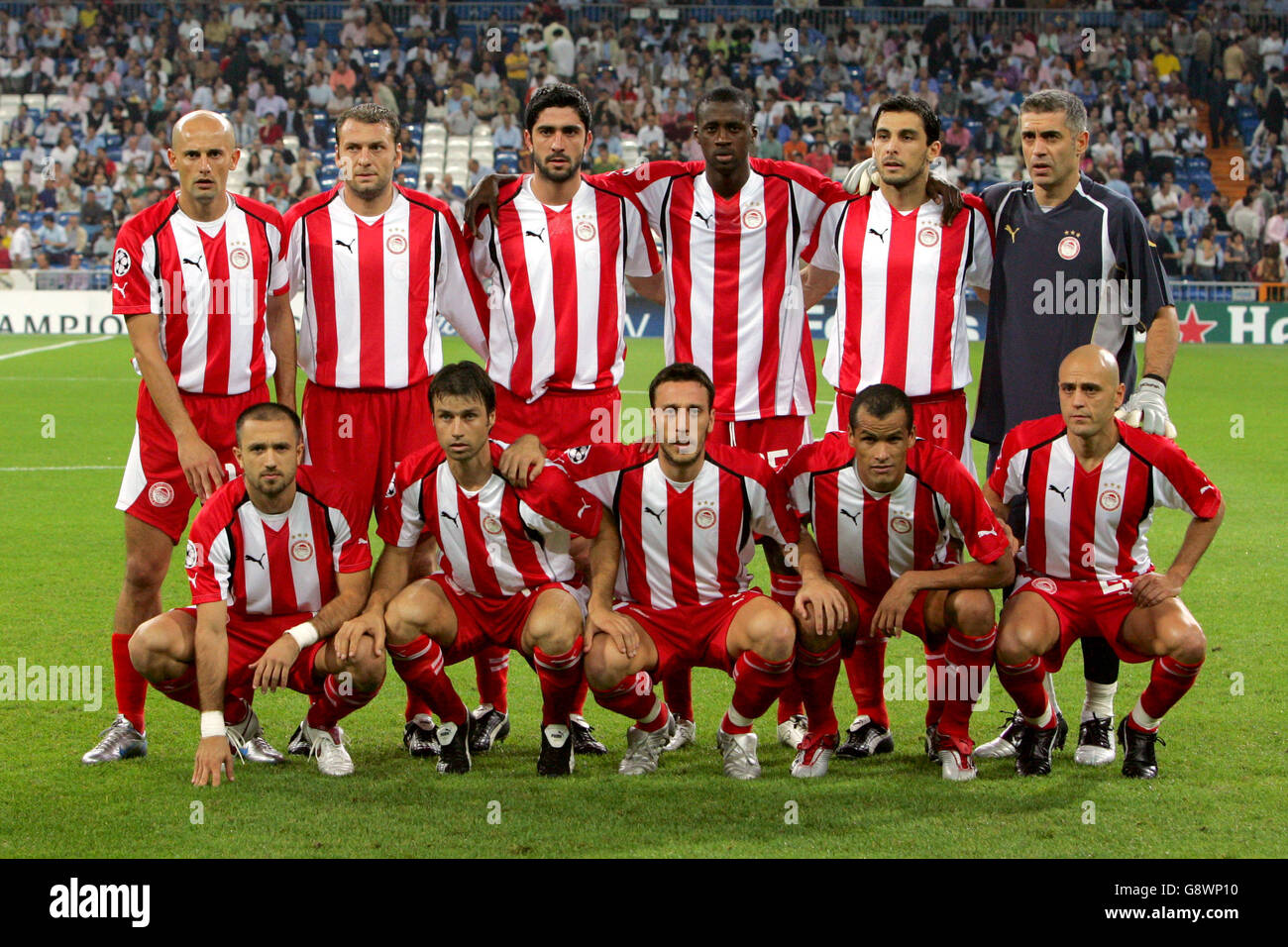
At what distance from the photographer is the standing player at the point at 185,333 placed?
187 inches

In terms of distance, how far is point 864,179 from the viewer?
5.05m

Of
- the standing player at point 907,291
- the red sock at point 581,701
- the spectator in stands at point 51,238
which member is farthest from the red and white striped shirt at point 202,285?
the spectator in stands at point 51,238

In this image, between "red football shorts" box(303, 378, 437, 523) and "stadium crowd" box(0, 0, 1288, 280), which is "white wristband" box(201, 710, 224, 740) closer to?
"red football shorts" box(303, 378, 437, 523)

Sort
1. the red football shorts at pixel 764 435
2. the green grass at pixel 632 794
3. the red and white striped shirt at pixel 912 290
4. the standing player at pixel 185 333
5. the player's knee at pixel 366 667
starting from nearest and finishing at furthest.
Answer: the green grass at pixel 632 794
the player's knee at pixel 366 667
the standing player at pixel 185 333
the red and white striped shirt at pixel 912 290
the red football shorts at pixel 764 435

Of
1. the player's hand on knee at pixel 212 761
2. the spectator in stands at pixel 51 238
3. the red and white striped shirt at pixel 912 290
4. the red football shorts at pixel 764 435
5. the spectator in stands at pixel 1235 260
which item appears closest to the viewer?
the player's hand on knee at pixel 212 761

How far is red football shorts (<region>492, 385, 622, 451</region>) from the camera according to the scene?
16.6 feet

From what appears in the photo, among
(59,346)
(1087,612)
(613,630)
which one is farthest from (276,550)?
(59,346)

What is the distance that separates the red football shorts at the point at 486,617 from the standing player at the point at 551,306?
10.6 inches

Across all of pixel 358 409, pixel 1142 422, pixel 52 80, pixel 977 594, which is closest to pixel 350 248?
pixel 358 409

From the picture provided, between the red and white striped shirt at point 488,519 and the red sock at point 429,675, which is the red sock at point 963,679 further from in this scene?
the red sock at point 429,675

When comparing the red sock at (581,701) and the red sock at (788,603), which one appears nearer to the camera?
the red sock at (788,603)

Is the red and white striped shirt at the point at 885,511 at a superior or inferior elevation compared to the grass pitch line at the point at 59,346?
inferior

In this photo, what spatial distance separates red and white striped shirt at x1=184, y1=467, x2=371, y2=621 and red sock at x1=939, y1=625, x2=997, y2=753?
1.89 meters

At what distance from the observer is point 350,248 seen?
16.2ft
